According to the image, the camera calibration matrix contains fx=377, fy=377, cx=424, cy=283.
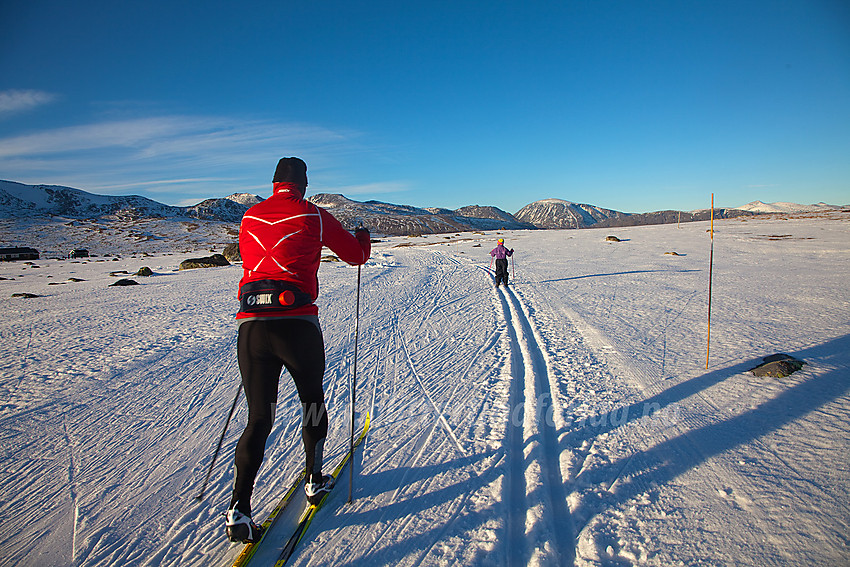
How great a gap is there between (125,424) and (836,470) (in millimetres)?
6552

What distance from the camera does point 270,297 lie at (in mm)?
2354

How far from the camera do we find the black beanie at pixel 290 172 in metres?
2.60

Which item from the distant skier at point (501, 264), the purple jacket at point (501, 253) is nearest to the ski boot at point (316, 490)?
the distant skier at point (501, 264)

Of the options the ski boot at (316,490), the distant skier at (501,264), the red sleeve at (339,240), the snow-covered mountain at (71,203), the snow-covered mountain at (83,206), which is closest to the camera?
the red sleeve at (339,240)

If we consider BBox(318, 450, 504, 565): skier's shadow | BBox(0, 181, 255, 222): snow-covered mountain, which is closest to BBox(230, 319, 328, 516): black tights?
BBox(318, 450, 504, 565): skier's shadow

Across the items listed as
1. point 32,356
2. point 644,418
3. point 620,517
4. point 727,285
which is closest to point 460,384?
point 644,418

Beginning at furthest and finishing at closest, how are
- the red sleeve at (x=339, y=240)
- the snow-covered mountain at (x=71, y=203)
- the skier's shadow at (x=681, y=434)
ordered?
1. the snow-covered mountain at (x=71, y=203)
2. the skier's shadow at (x=681, y=434)
3. the red sleeve at (x=339, y=240)

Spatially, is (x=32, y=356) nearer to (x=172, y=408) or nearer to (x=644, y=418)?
(x=172, y=408)

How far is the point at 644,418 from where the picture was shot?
3994 mm

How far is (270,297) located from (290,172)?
35.2 inches

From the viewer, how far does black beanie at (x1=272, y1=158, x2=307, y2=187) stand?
260 cm

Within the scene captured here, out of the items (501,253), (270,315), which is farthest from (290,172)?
(501,253)

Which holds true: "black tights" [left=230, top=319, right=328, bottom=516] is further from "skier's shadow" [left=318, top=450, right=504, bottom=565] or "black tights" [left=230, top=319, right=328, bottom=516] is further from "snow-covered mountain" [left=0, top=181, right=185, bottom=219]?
"snow-covered mountain" [left=0, top=181, right=185, bottom=219]

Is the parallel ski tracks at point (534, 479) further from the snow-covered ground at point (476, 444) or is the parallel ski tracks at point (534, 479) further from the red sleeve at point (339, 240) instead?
the red sleeve at point (339, 240)
